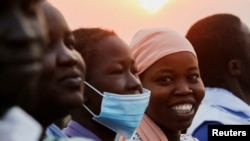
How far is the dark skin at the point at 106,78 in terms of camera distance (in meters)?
3.05

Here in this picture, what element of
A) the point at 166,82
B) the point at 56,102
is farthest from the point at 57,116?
the point at 166,82

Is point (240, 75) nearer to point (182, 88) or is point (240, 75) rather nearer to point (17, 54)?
point (182, 88)

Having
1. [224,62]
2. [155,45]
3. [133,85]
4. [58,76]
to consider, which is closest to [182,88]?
[155,45]

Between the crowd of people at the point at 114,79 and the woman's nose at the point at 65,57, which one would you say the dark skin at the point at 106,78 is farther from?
the woman's nose at the point at 65,57

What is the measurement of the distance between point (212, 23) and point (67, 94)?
2.30m

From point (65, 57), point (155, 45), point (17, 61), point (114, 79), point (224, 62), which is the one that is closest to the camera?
point (17, 61)

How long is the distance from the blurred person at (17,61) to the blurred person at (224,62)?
2937mm

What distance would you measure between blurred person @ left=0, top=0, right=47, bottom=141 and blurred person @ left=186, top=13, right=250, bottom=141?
2937 millimetres

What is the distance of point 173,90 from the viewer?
358 cm

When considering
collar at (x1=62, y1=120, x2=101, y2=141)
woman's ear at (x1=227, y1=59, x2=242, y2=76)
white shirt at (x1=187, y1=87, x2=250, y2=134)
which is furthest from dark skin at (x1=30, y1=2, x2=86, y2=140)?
woman's ear at (x1=227, y1=59, x2=242, y2=76)

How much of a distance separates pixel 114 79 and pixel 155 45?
2.45 feet

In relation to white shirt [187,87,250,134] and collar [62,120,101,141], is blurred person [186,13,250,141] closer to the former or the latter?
white shirt [187,87,250,134]

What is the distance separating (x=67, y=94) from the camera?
85.4 inches

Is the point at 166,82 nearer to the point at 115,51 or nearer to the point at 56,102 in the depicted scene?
the point at 115,51
